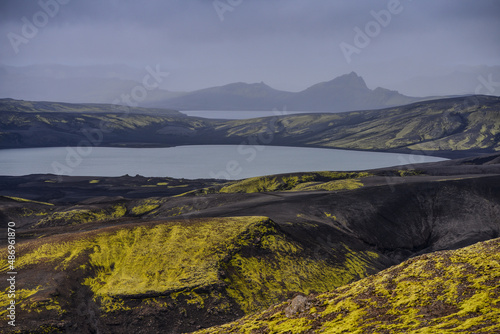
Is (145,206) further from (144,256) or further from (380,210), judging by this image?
(380,210)

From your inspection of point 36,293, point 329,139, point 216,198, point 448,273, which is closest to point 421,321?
point 448,273

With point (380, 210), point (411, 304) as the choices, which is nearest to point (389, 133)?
point (380, 210)

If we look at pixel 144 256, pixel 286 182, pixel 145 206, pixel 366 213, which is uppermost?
pixel 145 206

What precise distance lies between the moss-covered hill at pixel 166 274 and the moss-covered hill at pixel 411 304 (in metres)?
8.99

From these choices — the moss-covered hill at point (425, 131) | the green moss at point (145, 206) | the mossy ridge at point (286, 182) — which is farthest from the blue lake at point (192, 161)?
the green moss at point (145, 206)

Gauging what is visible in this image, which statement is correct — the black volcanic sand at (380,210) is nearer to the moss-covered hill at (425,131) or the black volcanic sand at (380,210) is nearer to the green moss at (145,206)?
the green moss at (145,206)

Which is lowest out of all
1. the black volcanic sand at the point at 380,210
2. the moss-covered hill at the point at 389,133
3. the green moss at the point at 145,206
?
the black volcanic sand at the point at 380,210

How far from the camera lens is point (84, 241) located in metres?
32.6

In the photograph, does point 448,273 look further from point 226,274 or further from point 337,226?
point 337,226

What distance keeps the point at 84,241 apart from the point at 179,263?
24.5ft

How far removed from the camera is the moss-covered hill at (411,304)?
1433 cm

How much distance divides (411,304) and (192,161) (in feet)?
390

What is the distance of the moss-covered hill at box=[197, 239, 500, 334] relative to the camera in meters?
14.3

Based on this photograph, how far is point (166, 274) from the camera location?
97.5 ft
